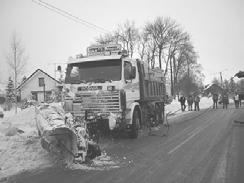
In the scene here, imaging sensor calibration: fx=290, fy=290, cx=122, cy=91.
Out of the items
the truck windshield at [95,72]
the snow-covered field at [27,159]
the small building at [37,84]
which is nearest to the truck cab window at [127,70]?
the truck windshield at [95,72]

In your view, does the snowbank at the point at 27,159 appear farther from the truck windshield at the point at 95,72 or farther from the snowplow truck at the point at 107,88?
the truck windshield at the point at 95,72

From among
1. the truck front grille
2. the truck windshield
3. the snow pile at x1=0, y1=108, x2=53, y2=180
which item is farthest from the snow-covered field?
the truck windshield

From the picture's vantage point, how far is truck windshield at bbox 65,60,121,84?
1002 centimetres

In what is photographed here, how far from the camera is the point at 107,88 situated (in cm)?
966

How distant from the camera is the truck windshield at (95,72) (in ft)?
32.9

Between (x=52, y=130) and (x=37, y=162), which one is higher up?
(x=52, y=130)

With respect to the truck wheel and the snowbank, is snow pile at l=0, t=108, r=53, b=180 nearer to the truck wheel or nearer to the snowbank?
the snowbank

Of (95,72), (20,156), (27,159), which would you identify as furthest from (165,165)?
(95,72)

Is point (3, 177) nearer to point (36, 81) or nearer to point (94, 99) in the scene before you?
point (94, 99)

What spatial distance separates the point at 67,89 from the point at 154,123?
5.73 m

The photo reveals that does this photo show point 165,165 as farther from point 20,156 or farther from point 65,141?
point 20,156

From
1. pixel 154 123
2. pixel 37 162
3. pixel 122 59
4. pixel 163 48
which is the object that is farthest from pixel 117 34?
pixel 37 162

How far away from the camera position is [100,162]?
671cm

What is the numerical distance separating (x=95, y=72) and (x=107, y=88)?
93cm
